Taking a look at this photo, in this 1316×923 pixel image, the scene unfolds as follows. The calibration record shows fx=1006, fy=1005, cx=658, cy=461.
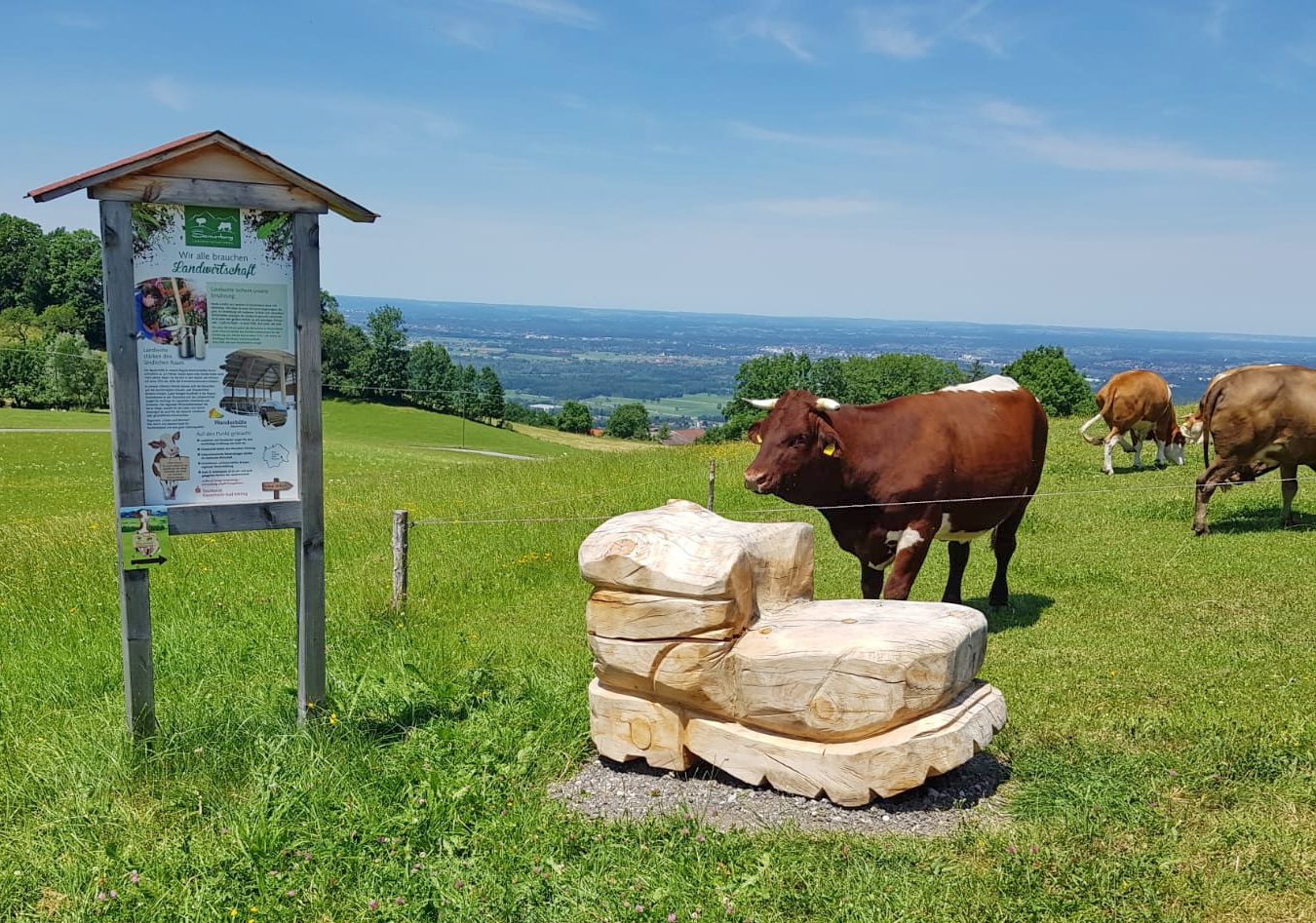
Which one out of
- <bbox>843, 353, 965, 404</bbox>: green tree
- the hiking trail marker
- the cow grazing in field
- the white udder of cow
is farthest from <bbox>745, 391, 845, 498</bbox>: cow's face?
<bbox>843, 353, 965, 404</bbox>: green tree

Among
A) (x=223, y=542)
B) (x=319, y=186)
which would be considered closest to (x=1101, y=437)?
(x=223, y=542)

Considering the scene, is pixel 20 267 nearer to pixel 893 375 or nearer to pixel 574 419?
pixel 574 419

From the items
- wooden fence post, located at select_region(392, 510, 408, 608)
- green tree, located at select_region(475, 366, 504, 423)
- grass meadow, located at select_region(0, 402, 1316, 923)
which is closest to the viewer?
grass meadow, located at select_region(0, 402, 1316, 923)

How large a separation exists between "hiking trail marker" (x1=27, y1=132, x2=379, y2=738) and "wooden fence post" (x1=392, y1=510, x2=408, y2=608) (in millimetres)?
4076

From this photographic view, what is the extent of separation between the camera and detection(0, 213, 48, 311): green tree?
83.7 metres

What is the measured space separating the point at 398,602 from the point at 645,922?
656 cm

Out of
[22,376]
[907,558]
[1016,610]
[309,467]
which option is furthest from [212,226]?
[22,376]

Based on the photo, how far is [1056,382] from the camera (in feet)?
217

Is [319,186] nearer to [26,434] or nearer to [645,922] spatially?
[645,922]

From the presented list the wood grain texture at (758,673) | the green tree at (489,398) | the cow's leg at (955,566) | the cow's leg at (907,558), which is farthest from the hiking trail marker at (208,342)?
the green tree at (489,398)

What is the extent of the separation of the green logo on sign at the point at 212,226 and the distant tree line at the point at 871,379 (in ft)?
73.5

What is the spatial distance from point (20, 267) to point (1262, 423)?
316ft

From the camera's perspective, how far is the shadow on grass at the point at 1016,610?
10.1m

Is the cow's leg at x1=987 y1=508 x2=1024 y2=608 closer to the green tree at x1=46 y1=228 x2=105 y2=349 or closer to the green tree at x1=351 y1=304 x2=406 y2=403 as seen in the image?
the green tree at x1=351 y1=304 x2=406 y2=403
